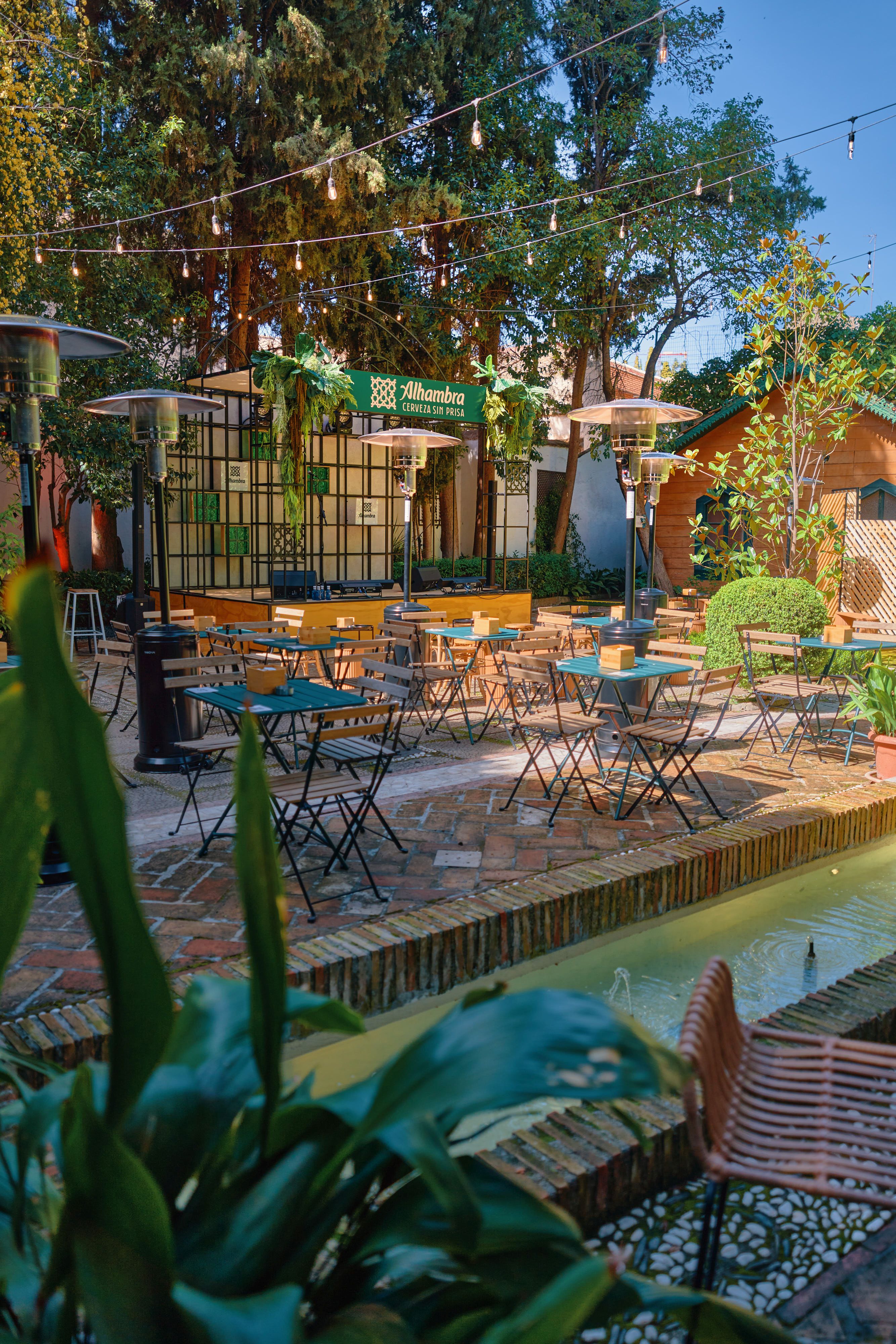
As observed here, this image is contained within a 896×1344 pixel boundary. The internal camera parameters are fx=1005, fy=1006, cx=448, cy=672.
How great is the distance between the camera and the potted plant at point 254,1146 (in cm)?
78

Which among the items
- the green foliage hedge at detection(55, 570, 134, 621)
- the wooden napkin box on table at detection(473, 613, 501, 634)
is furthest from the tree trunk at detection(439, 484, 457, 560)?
the wooden napkin box on table at detection(473, 613, 501, 634)

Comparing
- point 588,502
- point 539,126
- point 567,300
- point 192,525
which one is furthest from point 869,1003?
point 588,502

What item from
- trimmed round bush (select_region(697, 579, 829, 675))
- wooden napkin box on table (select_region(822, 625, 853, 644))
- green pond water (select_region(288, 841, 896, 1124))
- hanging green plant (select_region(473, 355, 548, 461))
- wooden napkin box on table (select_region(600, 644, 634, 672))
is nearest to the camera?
green pond water (select_region(288, 841, 896, 1124))

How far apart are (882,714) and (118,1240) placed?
5.68m

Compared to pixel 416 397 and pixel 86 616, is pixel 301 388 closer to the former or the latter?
pixel 416 397

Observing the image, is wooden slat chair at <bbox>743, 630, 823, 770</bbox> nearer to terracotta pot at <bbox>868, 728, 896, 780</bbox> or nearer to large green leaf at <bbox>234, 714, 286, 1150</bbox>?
terracotta pot at <bbox>868, 728, 896, 780</bbox>

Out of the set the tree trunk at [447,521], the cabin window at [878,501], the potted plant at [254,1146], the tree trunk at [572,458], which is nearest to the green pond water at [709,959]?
the potted plant at [254,1146]

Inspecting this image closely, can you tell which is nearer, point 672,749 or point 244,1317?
point 244,1317

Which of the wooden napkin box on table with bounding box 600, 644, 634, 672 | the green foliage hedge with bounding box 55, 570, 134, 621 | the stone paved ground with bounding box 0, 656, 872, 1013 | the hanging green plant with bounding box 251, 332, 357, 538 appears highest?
the hanging green plant with bounding box 251, 332, 357, 538

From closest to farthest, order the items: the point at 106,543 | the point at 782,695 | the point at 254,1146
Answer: the point at 254,1146 → the point at 782,695 → the point at 106,543

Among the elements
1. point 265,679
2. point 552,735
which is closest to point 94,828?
point 265,679

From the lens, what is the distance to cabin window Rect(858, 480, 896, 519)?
14930mm

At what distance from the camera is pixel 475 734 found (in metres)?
7.06

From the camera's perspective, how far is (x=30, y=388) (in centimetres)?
395
